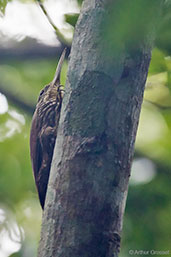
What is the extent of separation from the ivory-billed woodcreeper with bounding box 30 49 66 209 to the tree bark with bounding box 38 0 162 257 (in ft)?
3.43

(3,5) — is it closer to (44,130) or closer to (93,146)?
(93,146)

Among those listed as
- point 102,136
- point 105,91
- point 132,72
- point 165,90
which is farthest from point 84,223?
point 165,90

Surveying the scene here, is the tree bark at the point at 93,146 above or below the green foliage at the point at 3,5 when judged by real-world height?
below

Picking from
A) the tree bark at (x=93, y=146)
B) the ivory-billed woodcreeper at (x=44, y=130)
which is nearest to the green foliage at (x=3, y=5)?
the tree bark at (x=93, y=146)

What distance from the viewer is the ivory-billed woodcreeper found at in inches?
112

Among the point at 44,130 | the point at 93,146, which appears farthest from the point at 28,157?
the point at 93,146

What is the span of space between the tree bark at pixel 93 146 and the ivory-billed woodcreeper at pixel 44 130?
1.05m

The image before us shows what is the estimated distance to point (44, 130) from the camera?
3145 mm

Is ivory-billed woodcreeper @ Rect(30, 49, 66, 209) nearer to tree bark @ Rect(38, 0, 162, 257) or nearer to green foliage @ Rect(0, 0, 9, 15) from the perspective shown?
tree bark @ Rect(38, 0, 162, 257)

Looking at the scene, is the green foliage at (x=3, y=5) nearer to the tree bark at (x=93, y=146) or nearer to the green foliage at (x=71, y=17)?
the tree bark at (x=93, y=146)

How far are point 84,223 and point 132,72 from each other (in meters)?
0.64

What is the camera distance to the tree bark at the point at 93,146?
5.37ft

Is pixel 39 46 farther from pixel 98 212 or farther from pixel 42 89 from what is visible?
pixel 98 212

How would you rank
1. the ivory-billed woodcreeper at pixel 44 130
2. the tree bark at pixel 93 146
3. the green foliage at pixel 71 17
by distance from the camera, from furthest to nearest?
1. the ivory-billed woodcreeper at pixel 44 130
2. the green foliage at pixel 71 17
3. the tree bark at pixel 93 146
